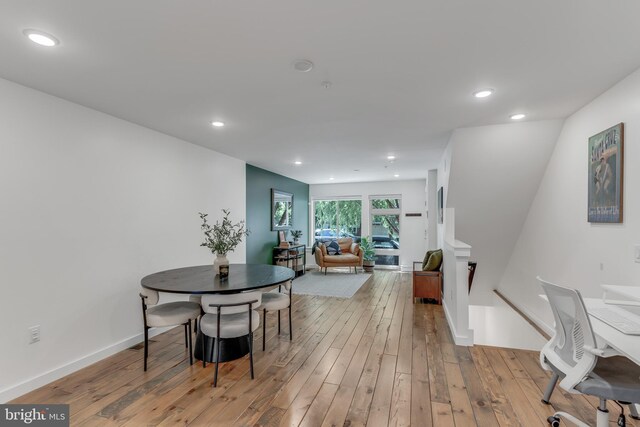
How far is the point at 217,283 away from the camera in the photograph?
2.71m

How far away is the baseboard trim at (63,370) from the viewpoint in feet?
7.35

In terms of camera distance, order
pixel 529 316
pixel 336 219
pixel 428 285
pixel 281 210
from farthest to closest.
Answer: pixel 336 219, pixel 281 210, pixel 428 285, pixel 529 316

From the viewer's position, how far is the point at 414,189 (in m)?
7.83

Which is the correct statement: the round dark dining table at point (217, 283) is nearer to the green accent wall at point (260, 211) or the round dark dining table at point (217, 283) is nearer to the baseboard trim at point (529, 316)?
the green accent wall at point (260, 211)

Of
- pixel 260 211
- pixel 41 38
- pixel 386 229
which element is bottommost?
pixel 386 229

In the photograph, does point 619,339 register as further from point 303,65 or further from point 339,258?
point 339,258

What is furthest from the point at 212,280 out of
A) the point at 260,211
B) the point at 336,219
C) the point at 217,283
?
the point at 336,219

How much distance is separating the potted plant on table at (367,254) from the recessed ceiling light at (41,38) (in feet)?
21.9

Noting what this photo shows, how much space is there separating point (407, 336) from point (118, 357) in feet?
10.1

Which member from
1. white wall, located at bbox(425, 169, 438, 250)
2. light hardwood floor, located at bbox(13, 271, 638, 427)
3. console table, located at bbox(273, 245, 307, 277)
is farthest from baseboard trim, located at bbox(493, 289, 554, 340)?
console table, located at bbox(273, 245, 307, 277)

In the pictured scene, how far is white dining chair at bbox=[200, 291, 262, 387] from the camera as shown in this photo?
2.46m

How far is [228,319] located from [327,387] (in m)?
1.04

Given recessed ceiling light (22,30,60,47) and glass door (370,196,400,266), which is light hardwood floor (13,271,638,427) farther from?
glass door (370,196,400,266)

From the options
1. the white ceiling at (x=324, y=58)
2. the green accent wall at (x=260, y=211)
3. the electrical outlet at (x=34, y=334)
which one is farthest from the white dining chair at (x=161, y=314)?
the green accent wall at (x=260, y=211)
